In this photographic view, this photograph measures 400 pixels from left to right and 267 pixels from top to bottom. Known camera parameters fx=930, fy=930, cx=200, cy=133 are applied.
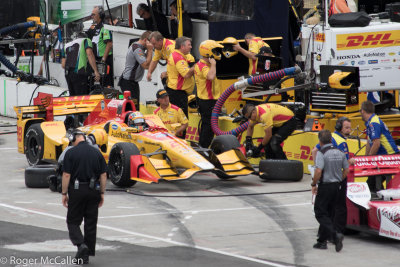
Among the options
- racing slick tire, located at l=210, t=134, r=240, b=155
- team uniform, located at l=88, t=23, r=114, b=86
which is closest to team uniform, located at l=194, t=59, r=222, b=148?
racing slick tire, located at l=210, t=134, r=240, b=155

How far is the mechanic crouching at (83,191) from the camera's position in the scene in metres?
10.9

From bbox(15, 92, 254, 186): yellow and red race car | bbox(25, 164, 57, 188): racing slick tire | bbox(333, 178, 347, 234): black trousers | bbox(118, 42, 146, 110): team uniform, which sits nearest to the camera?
bbox(333, 178, 347, 234): black trousers

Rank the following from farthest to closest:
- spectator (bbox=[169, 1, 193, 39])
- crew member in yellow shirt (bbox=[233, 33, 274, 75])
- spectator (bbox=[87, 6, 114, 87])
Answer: spectator (bbox=[87, 6, 114, 87]) → spectator (bbox=[169, 1, 193, 39]) → crew member in yellow shirt (bbox=[233, 33, 274, 75])

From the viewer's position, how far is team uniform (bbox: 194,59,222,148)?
727 inches

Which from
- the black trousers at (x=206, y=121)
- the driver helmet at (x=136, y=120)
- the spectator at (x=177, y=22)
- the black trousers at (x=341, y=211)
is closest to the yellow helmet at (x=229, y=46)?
the black trousers at (x=206, y=121)

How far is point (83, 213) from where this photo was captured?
36.0 feet

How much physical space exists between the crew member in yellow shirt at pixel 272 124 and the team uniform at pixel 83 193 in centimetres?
604

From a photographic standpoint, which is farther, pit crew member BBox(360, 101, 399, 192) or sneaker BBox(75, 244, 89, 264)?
pit crew member BBox(360, 101, 399, 192)

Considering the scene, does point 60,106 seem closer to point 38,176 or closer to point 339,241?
point 38,176

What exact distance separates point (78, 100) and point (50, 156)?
1.49 meters

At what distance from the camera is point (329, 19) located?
694 inches

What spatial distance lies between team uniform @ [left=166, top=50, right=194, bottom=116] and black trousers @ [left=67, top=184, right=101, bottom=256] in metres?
8.23

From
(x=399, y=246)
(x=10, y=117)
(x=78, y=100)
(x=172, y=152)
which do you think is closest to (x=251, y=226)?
(x=399, y=246)

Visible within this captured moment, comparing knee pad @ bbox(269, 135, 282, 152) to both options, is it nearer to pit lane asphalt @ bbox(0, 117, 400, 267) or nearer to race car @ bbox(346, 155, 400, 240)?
pit lane asphalt @ bbox(0, 117, 400, 267)
